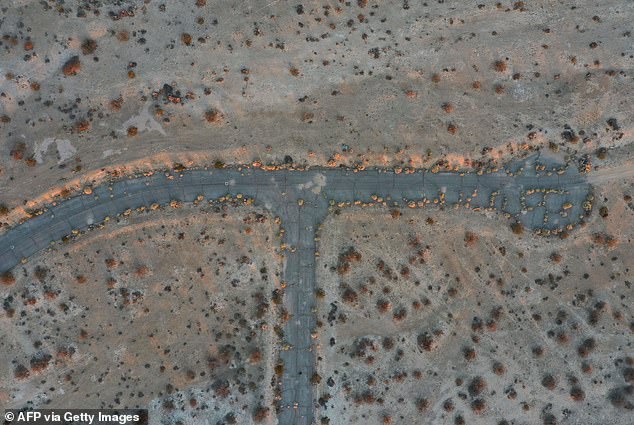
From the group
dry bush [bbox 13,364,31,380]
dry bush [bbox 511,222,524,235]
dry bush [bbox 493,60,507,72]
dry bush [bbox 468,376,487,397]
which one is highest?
dry bush [bbox 493,60,507,72]

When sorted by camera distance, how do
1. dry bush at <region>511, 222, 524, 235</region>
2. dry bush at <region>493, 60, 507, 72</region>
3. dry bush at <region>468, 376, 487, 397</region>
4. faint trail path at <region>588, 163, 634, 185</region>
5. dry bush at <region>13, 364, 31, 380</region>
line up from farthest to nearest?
faint trail path at <region>588, 163, 634, 185</region>
dry bush at <region>493, 60, 507, 72</region>
dry bush at <region>511, 222, 524, 235</region>
dry bush at <region>468, 376, 487, 397</region>
dry bush at <region>13, 364, 31, 380</region>

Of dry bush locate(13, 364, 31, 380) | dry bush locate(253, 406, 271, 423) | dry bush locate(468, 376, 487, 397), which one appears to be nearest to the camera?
dry bush locate(13, 364, 31, 380)

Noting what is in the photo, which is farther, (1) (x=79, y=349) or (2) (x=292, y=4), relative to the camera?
(2) (x=292, y=4)

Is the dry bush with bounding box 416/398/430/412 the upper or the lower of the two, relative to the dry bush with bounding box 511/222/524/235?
lower

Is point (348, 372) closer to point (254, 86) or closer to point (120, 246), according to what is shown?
point (120, 246)

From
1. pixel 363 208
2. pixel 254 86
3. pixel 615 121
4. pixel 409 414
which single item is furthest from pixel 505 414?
pixel 254 86

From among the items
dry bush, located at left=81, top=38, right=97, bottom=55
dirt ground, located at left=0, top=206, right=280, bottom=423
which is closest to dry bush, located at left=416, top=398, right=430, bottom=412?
dirt ground, located at left=0, top=206, right=280, bottom=423

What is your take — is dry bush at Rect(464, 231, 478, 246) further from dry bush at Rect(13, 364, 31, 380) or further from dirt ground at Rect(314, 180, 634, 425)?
dry bush at Rect(13, 364, 31, 380)
